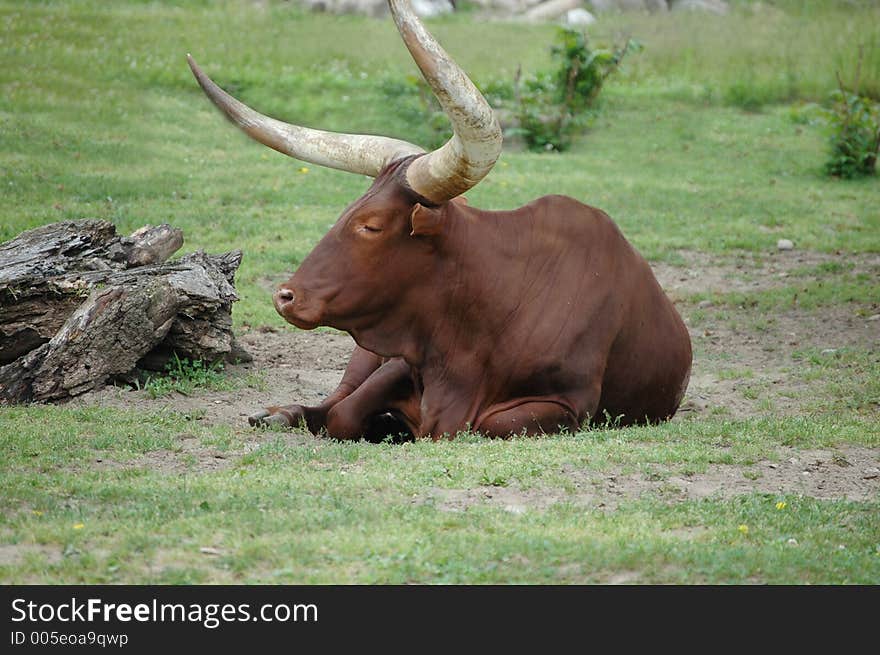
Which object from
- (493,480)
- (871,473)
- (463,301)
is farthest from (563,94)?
(493,480)

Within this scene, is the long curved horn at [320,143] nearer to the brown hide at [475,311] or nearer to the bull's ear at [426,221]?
the brown hide at [475,311]

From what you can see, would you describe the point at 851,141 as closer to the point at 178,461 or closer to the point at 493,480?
the point at 493,480

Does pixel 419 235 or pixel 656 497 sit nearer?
pixel 656 497

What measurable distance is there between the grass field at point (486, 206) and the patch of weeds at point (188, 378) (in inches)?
2.2

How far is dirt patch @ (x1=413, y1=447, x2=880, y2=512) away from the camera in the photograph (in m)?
5.74

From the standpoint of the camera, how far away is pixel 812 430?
723 centimetres

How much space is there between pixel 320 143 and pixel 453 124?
1.17 meters

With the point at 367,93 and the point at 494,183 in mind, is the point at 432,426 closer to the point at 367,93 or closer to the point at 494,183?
the point at 494,183

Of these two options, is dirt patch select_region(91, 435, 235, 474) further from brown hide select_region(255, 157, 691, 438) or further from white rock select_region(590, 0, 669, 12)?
white rock select_region(590, 0, 669, 12)

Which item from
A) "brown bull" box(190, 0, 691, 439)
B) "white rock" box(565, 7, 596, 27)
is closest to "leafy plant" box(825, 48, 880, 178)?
"white rock" box(565, 7, 596, 27)

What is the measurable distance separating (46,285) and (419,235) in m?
2.58

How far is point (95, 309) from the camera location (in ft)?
26.3

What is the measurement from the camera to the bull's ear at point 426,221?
23.2ft
